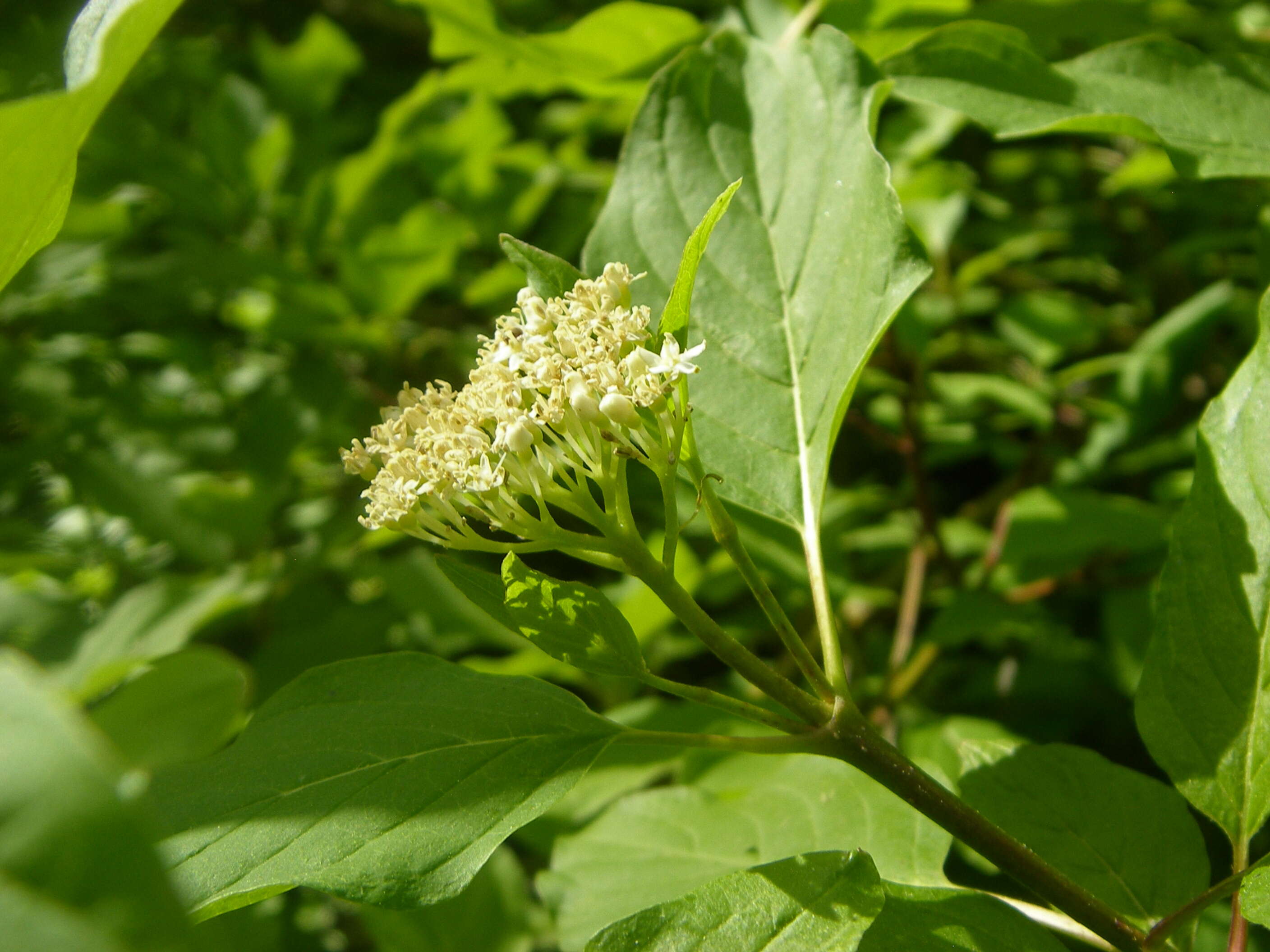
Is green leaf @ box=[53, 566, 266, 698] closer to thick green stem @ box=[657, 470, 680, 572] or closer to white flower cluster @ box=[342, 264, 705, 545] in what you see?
white flower cluster @ box=[342, 264, 705, 545]

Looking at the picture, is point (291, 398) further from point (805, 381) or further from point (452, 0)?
point (805, 381)

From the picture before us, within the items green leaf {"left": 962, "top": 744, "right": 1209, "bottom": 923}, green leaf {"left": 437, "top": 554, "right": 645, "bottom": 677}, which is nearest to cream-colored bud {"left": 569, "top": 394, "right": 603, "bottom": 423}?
green leaf {"left": 437, "top": 554, "right": 645, "bottom": 677}

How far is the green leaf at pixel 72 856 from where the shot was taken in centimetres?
30

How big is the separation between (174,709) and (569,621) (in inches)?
19.9

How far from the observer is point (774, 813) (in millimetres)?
1004

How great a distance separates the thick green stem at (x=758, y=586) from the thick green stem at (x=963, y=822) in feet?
0.11

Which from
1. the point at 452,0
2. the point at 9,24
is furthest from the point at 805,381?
the point at 9,24

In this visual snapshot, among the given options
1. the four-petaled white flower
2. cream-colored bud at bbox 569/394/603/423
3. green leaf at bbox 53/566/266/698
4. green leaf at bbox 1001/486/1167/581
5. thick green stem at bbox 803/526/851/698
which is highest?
the four-petaled white flower

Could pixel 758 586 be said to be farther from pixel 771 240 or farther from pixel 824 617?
pixel 771 240

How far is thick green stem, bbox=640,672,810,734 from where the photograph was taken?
0.65 metres

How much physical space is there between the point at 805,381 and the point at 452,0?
77cm

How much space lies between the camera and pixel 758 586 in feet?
2.28

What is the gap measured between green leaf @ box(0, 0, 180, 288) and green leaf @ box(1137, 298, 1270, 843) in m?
0.77

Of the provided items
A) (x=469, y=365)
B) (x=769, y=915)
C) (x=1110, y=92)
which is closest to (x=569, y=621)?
(x=769, y=915)
